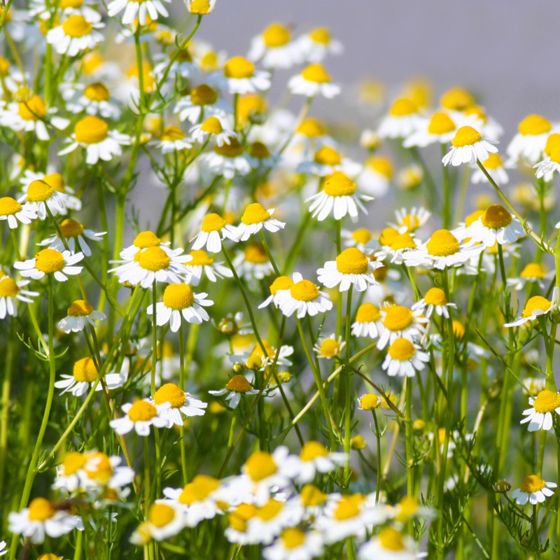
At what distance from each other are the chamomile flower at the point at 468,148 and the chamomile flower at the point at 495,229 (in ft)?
0.29

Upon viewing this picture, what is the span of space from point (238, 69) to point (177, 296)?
0.77 m

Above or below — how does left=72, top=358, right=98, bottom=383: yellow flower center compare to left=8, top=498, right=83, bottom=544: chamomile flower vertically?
above

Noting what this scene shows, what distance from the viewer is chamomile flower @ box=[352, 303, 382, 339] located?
5.33 feet

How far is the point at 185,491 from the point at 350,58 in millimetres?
3286

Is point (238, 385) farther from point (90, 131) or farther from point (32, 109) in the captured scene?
point (32, 109)

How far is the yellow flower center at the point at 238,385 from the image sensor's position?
5.15 ft

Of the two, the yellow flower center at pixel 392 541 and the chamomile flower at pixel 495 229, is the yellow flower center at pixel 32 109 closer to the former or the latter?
the chamomile flower at pixel 495 229

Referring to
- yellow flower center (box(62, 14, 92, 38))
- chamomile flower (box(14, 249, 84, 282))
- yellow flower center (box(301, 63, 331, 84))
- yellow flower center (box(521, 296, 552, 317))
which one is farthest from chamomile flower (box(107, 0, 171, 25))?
yellow flower center (box(521, 296, 552, 317))

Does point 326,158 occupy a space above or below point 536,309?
above

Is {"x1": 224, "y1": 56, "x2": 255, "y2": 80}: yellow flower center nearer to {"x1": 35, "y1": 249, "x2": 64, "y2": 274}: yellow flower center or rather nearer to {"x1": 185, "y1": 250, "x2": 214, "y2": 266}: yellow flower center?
{"x1": 185, "y1": 250, "x2": 214, "y2": 266}: yellow flower center

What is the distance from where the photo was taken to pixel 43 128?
6.54ft

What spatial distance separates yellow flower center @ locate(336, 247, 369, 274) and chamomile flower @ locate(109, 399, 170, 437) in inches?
14.4

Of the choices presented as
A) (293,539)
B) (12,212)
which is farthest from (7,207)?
(293,539)

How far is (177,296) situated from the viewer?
5.09 feet
